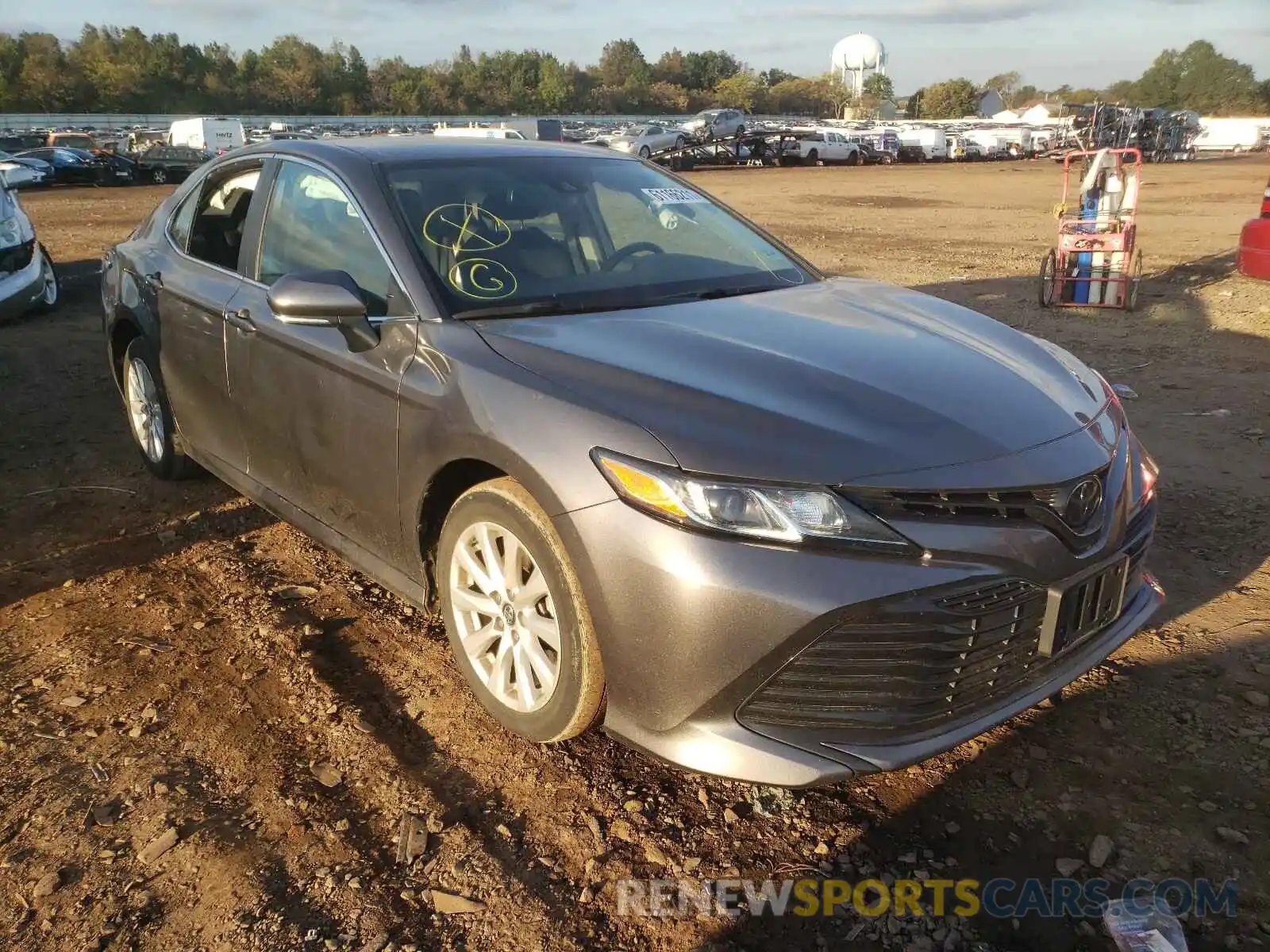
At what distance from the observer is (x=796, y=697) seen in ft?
7.32

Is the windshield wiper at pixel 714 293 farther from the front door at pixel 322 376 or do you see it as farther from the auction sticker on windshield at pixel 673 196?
the front door at pixel 322 376

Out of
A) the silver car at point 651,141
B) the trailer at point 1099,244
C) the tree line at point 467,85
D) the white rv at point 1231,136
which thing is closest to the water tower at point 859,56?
the tree line at point 467,85

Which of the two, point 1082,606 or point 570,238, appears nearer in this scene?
point 1082,606

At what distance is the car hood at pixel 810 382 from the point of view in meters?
2.28

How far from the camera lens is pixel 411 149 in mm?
3576

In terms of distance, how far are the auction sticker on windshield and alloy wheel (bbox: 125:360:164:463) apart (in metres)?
2.47

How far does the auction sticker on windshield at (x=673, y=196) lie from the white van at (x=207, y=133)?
41551mm

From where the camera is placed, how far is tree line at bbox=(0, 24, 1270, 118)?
7831 centimetres

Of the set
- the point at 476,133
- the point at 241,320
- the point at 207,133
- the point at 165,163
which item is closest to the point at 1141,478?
the point at 241,320

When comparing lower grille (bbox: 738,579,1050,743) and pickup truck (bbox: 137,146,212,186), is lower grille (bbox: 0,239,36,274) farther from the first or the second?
pickup truck (bbox: 137,146,212,186)

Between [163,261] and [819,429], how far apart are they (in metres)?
3.32

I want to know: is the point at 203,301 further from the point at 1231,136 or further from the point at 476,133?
the point at 1231,136

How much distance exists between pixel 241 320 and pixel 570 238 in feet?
4.15

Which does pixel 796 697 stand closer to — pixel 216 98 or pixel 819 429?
pixel 819 429
